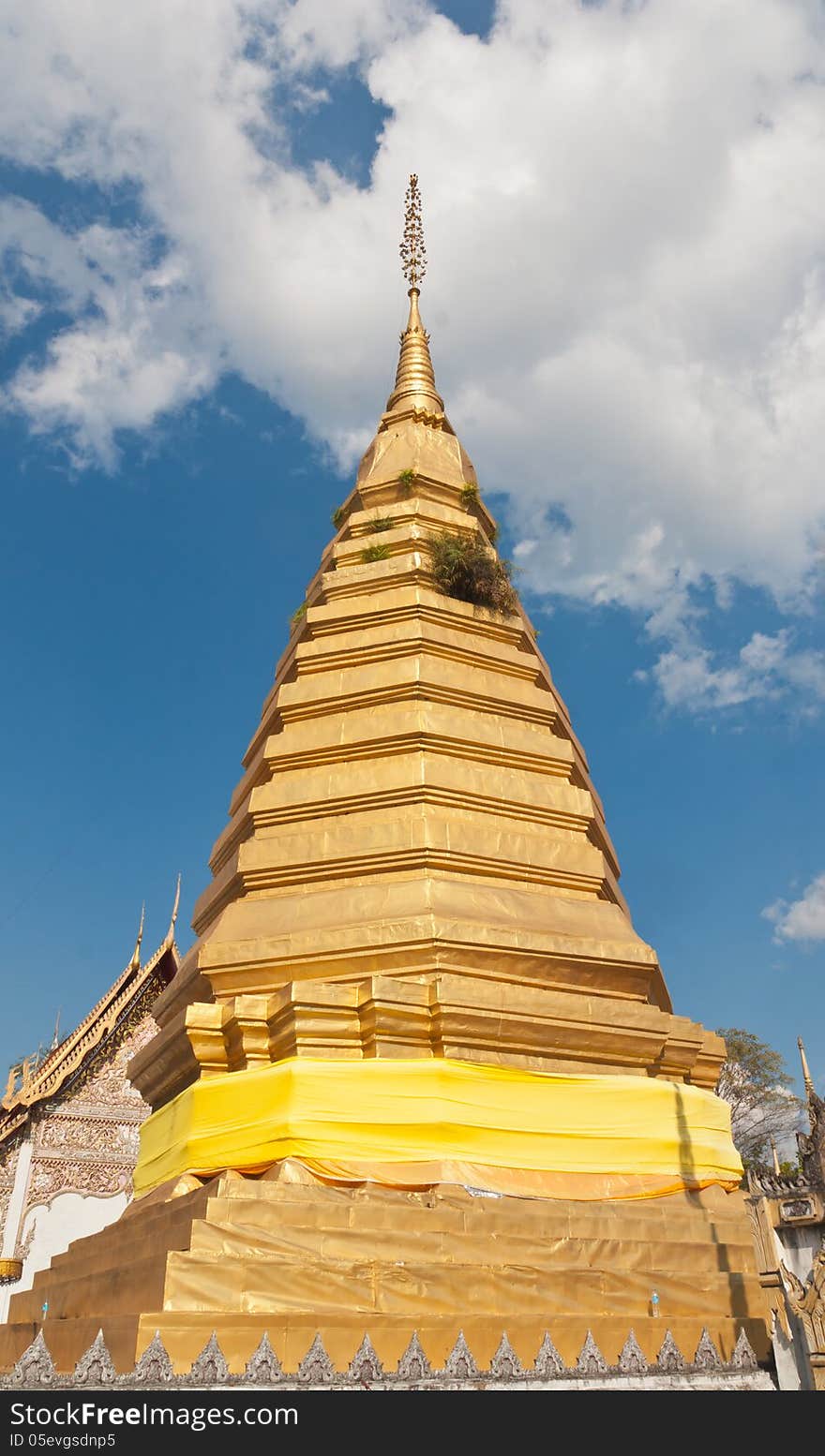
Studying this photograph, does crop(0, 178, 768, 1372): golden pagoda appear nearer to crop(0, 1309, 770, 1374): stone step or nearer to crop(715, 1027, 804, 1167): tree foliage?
crop(0, 1309, 770, 1374): stone step

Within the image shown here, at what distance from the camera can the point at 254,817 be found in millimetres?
9398

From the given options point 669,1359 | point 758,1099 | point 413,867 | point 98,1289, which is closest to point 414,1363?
point 669,1359

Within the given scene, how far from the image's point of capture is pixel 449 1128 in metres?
7.09

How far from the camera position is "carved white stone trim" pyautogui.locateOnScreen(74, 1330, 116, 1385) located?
4.58m

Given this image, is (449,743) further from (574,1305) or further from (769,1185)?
(769,1185)

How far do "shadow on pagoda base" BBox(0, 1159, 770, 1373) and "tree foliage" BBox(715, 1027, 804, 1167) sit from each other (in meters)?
22.2

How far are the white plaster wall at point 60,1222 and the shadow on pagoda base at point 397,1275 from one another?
322 inches

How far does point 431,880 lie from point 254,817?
1997 mm

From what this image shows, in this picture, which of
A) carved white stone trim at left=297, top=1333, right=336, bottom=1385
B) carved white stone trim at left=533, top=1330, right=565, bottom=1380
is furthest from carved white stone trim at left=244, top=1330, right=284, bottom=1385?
carved white stone trim at left=533, top=1330, right=565, bottom=1380

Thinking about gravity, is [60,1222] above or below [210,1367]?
above

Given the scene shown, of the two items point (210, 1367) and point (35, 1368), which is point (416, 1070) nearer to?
point (210, 1367)

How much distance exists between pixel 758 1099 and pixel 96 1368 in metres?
26.3
